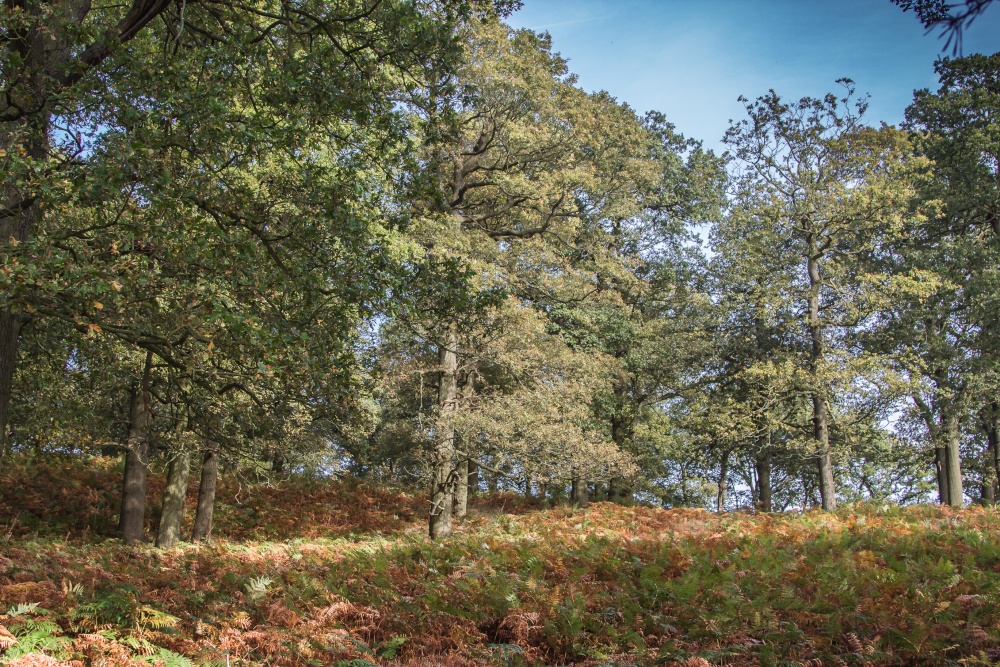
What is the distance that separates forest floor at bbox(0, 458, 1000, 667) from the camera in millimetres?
5965

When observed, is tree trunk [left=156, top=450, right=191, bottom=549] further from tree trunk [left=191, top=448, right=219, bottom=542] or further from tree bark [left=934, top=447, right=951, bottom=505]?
tree bark [left=934, top=447, right=951, bottom=505]

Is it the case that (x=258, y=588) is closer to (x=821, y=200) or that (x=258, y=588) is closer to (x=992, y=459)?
(x=821, y=200)

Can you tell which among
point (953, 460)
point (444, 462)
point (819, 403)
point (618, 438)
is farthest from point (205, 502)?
point (953, 460)

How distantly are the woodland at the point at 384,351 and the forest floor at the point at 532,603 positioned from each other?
46 mm

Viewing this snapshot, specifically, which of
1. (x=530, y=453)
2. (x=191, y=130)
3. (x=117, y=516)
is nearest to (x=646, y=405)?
(x=530, y=453)

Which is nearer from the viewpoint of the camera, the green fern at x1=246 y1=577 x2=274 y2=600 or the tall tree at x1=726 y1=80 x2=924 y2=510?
the green fern at x1=246 y1=577 x2=274 y2=600

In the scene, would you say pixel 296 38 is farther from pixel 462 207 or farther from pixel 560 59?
pixel 560 59

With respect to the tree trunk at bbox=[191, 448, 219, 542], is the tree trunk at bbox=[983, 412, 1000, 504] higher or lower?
higher

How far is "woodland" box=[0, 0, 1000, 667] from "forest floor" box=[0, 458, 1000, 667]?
0.15ft

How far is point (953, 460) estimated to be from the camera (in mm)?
22766

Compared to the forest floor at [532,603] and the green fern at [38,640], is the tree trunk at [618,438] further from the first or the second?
the green fern at [38,640]

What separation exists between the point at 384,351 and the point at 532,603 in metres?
6.85

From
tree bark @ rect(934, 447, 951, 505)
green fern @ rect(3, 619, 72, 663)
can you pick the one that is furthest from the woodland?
tree bark @ rect(934, 447, 951, 505)

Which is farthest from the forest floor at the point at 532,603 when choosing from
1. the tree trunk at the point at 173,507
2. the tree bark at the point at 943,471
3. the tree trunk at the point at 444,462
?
the tree bark at the point at 943,471
